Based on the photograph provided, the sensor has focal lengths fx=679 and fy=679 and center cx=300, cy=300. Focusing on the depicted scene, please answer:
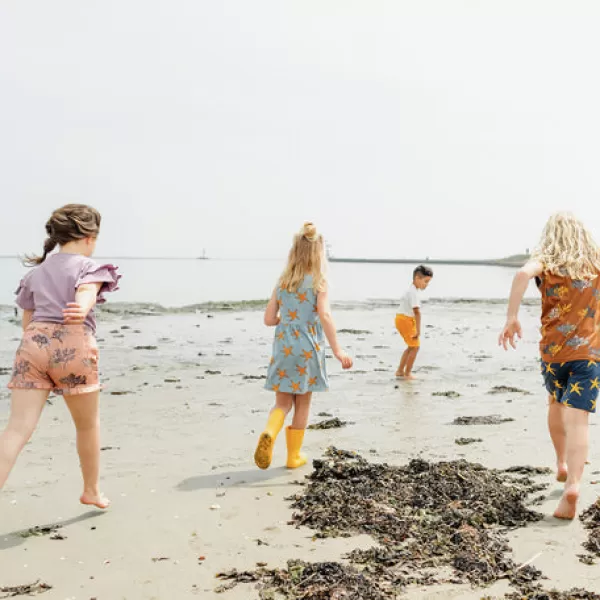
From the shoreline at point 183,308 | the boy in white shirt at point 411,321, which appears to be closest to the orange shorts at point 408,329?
the boy in white shirt at point 411,321

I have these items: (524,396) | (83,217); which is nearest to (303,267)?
(83,217)

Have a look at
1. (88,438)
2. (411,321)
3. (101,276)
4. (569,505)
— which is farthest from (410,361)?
(101,276)

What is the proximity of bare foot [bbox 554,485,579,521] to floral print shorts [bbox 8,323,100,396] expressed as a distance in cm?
290

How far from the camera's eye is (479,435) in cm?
634

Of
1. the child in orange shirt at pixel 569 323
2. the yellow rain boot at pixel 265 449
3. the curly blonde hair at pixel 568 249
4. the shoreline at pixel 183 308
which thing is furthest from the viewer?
the shoreline at pixel 183 308

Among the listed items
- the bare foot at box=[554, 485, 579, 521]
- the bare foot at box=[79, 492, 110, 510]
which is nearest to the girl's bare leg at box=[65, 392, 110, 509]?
the bare foot at box=[79, 492, 110, 510]

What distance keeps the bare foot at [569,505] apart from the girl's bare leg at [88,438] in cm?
282

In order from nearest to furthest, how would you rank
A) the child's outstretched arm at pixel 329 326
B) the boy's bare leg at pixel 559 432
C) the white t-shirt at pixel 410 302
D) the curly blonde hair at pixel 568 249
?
the curly blonde hair at pixel 568 249, the boy's bare leg at pixel 559 432, the child's outstretched arm at pixel 329 326, the white t-shirt at pixel 410 302

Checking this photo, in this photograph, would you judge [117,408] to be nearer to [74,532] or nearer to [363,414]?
[363,414]

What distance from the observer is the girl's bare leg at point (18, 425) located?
3805 millimetres

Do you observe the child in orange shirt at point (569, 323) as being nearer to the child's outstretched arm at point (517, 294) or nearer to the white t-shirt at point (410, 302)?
the child's outstretched arm at point (517, 294)

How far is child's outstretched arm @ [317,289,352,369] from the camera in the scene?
17.1 feet

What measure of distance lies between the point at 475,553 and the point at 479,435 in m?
2.86

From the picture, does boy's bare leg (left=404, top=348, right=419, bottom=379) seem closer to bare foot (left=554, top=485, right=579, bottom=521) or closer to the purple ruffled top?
bare foot (left=554, top=485, right=579, bottom=521)
